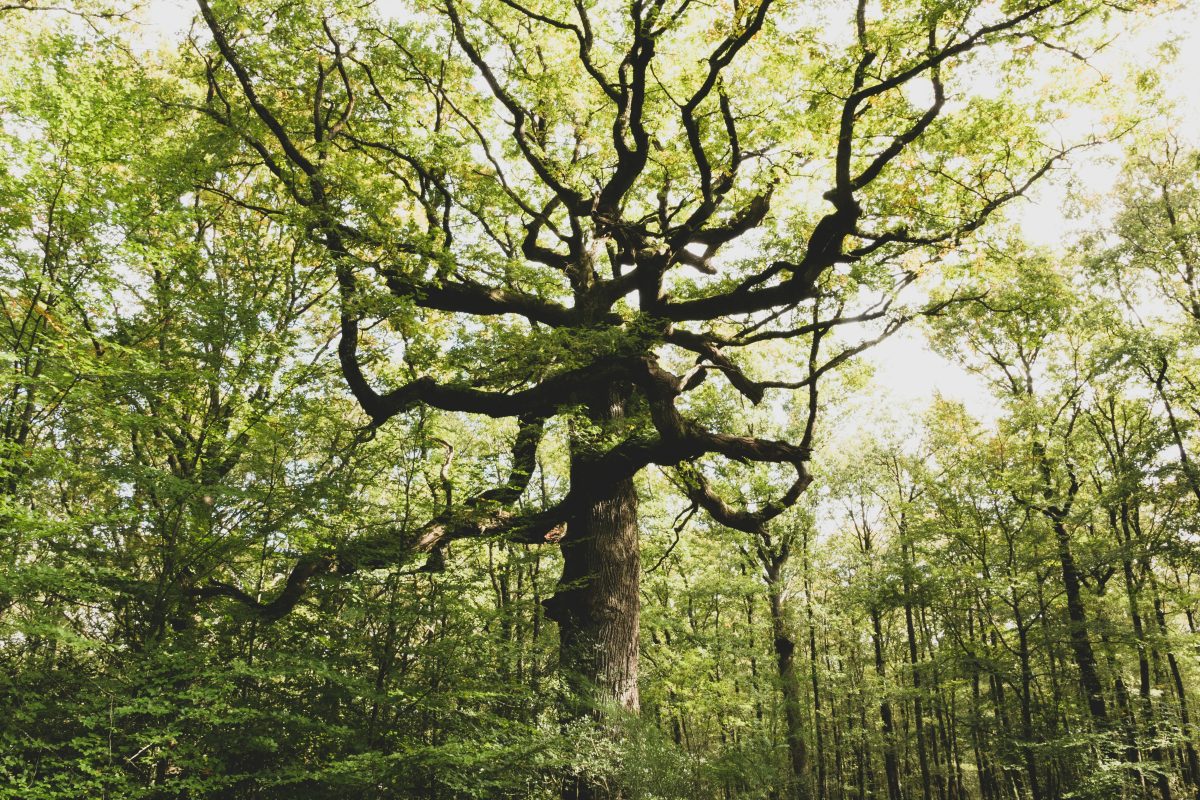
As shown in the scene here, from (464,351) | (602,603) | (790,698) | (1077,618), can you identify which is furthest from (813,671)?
(464,351)

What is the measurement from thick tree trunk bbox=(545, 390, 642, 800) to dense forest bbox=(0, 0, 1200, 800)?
46mm

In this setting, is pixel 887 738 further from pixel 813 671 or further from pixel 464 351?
pixel 464 351

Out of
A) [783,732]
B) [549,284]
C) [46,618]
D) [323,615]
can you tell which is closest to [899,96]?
[549,284]

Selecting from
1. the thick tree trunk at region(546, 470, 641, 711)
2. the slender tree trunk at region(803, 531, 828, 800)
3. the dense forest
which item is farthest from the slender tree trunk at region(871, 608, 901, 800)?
the thick tree trunk at region(546, 470, 641, 711)

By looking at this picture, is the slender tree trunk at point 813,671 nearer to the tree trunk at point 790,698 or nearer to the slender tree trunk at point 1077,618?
the tree trunk at point 790,698

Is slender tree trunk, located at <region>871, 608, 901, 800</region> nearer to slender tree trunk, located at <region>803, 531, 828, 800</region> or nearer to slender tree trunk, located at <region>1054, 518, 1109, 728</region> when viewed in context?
slender tree trunk, located at <region>803, 531, 828, 800</region>

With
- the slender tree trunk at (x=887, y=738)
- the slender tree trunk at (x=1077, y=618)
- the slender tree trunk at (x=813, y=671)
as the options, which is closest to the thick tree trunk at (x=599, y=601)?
the slender tree trunk at (x=1077, y=618)

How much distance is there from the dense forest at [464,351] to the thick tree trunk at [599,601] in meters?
0.05

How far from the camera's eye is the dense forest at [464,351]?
4098 mm

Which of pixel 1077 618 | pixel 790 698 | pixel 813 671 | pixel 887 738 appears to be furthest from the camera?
pixel 887 738

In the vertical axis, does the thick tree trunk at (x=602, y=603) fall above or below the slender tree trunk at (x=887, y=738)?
above

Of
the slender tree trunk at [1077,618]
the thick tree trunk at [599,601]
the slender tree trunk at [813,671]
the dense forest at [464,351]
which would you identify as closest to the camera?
the dense forest at [464,351]

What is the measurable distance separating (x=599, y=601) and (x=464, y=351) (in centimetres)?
341

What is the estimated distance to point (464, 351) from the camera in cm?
738
